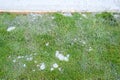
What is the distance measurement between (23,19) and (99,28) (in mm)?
1623

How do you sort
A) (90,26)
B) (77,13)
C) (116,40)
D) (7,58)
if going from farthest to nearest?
(77,13) → (90,26) → (116,40) → (7,58)

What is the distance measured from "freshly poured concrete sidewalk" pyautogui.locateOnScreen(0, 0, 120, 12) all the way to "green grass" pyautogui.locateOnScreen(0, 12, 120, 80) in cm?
21

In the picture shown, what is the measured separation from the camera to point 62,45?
186 inches

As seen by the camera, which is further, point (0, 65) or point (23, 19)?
point (23, 19)

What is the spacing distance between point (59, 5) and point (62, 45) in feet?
4.38

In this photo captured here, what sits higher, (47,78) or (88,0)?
(88,0)

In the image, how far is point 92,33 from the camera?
4.96m

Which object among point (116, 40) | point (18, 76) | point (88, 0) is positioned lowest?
point (18, 76)

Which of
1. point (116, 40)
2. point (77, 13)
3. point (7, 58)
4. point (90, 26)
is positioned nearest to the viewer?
point (7, 58)

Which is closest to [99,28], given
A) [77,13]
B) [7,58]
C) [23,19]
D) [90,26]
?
[90,26]

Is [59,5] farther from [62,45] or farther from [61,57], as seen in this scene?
[61,57]

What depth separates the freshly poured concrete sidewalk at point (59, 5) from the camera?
559 cm

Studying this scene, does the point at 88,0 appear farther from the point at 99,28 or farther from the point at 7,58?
the point at 7,58

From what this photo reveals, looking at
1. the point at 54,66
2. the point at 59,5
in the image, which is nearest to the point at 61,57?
the point at 54,66
